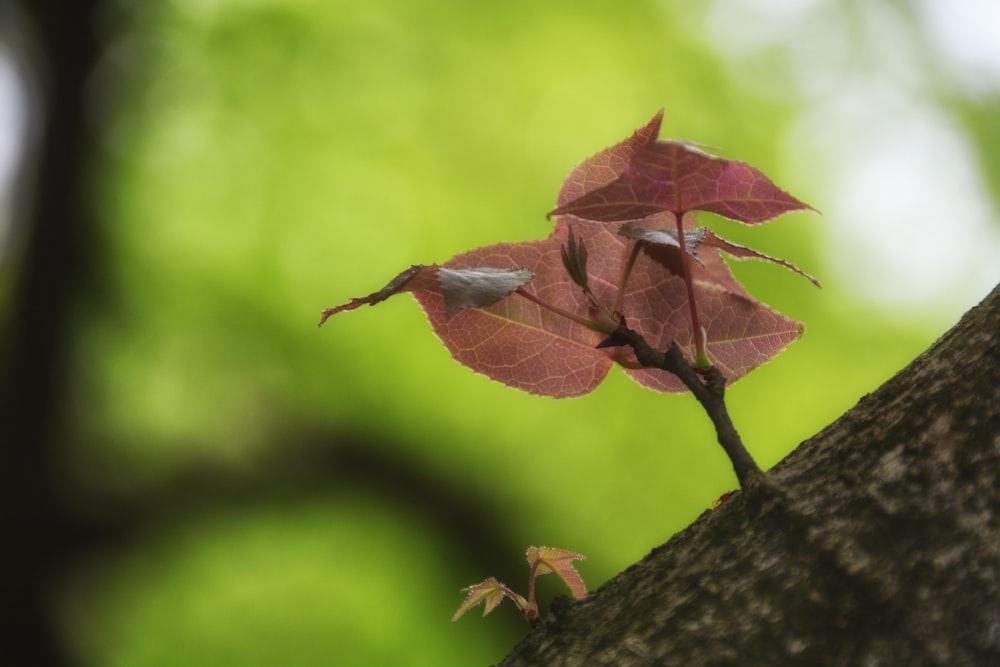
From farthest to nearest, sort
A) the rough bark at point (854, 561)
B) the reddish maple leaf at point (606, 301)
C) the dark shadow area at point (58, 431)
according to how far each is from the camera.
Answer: the dark shadow area at point (58, 431) → the reddish maple leaf at point (606, 301) → the rough bark at point (854, 561)

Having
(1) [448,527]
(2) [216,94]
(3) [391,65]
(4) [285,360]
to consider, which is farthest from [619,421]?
(2) [216,94]

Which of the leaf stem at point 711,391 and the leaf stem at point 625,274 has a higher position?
the leaf stem at point 625,274

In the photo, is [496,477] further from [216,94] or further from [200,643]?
[216,94]

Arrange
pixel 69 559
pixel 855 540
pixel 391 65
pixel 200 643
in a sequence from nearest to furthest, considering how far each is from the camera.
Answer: pixel 855 540 → pixel 69 559 → pixel 200 643 → pixel 391 65

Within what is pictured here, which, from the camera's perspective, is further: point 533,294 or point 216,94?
point 216,94

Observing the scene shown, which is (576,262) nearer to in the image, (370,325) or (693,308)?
(693,308)

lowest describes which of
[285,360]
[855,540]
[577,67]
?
[855,540]

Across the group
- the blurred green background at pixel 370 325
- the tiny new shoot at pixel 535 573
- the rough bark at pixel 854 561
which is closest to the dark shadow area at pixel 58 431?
the blurred green background at pixel 370 325

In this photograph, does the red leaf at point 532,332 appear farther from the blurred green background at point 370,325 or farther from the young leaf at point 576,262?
the blurred green background at point 370,325
